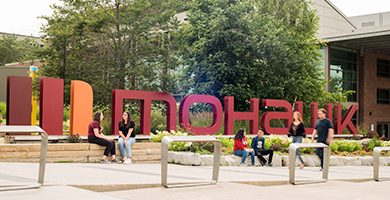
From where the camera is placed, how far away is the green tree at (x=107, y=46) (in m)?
17.8

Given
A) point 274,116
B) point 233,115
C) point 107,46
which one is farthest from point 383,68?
point 107,46

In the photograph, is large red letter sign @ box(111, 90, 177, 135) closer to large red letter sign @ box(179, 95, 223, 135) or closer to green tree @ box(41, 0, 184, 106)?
large red letter sign @ box(179, 95, 223, 135)

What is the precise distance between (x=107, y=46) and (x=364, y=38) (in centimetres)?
2038

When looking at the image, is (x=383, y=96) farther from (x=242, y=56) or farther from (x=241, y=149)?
(x=241, y=149)

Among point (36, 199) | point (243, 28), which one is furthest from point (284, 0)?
point (36, 199)

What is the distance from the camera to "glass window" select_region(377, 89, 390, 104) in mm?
34000

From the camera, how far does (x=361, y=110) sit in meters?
32.1

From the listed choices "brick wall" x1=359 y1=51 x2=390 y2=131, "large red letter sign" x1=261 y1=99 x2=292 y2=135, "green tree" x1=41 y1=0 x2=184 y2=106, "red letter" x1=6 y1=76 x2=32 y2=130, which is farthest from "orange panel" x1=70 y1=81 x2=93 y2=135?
"brick wall" x1=359 y1=51 x2=390 y2=131

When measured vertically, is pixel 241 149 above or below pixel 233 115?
below

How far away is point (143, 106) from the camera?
14.1 meters

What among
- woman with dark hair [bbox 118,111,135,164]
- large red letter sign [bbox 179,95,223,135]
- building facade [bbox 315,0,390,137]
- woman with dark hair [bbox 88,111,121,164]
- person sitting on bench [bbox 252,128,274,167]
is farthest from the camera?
building facade [bbox 315,0,390,137]

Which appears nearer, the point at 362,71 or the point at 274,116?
the point at 274,116

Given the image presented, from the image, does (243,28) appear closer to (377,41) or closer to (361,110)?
(377,41)

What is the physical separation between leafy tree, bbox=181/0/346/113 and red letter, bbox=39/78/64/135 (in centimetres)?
863
